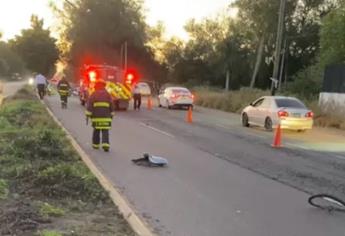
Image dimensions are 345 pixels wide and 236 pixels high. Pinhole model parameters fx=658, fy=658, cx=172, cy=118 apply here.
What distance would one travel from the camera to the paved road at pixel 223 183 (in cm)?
857

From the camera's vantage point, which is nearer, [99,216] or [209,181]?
[99,216]

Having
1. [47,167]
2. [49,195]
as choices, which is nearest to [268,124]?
[47,167]

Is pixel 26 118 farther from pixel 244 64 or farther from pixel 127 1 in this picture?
pixel 127 1

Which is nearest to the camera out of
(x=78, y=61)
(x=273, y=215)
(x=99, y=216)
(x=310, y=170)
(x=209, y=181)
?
(x=99, y=216)

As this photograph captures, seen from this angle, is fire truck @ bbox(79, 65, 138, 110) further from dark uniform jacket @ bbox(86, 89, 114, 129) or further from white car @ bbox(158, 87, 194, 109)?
dark uniform jacket @ bbox(86, 89, 114, 129)

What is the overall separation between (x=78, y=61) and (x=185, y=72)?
567 inches

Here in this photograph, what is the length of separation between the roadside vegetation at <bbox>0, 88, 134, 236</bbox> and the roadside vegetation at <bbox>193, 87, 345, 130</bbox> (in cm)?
1871

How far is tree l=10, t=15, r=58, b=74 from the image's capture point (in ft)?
252

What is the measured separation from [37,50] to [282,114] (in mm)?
57046

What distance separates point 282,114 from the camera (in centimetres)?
2452

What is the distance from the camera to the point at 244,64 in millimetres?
72188

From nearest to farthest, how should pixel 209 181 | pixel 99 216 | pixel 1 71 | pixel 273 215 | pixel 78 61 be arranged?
pixel 99 216
pixel 273 215
pixel 209 181
pixel 78 61
pixel 1 71

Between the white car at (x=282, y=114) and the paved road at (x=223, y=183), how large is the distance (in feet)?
11.2

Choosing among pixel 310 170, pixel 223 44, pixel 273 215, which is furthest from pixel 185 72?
pixel 273 215
